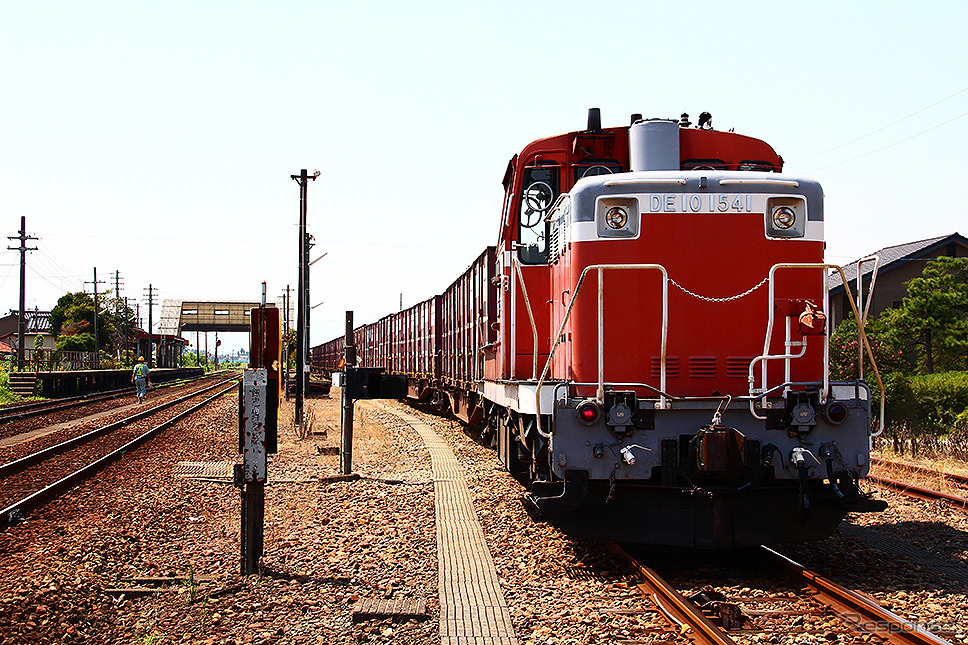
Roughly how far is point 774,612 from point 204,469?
9109 millimetres

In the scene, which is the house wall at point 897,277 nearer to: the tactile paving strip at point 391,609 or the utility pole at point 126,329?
the tactile paving strip at point 391,609

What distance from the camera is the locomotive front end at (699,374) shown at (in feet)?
20.1

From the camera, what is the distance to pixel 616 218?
21.9 ft

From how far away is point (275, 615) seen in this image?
5.38 m

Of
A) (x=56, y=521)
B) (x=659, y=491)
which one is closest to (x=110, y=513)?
(x=56, y=521)

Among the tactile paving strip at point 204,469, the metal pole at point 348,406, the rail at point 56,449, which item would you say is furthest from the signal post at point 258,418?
the rail at point 56,449

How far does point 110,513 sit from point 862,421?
718cm

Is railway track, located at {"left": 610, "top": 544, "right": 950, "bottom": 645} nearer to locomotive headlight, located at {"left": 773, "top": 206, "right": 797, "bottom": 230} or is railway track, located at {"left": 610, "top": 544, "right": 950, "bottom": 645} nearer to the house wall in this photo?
locomotive headlight, located at {"left": 773, "top": 206, "right": 797, "bottom": 230}

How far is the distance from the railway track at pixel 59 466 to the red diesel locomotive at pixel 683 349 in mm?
5738

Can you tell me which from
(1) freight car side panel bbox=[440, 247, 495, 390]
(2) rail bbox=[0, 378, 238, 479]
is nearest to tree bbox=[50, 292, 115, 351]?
(2) rail bbox=[0, 378, 238, 479]

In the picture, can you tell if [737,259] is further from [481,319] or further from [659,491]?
[481,319]

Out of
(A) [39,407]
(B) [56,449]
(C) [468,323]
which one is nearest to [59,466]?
(B) [56,449]

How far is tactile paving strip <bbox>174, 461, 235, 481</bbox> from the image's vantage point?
11.6 m

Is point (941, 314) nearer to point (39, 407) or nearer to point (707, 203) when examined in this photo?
point (707, 203)
